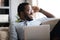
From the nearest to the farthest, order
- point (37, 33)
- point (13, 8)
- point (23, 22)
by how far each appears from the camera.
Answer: point (37, 33) < point (23, 22) < point (13, 8)

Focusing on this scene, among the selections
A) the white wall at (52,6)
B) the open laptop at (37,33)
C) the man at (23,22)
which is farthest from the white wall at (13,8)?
the open laptop at (37,33)

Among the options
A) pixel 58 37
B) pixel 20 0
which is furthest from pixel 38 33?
pixel 20 0

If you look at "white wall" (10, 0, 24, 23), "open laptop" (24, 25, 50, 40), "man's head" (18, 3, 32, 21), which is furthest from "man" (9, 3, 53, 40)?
"white wall" (10, 0, 24, 23)

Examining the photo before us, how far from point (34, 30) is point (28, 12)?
21.6 inches

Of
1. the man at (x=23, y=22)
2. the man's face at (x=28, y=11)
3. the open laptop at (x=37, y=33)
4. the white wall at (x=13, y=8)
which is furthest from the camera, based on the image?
the white wall at (x=13, y=8)

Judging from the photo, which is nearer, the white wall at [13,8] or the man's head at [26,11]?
the man's head at [26,11]

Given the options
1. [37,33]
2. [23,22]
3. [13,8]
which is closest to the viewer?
[37,33]

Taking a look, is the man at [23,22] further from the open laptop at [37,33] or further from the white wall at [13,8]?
the white wall at [13,8]

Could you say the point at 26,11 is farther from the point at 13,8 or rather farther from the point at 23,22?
the point at 13,8

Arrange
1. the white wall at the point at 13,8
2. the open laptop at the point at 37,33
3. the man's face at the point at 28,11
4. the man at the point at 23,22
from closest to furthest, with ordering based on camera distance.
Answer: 1. the open laptop at the point at 37,33
2. the man at the point at 23,22
3. the man's face at the point at 28,11
4. the white wall at the point at 13,8

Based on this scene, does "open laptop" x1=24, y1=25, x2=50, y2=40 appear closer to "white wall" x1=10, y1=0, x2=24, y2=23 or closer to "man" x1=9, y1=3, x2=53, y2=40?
"man" x1=9, y1=3, x2=53, y2=40

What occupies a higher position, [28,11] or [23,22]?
[28,11]

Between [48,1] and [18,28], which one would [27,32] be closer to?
[18,28]

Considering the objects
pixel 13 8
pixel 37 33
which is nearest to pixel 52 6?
pixel 13 8
